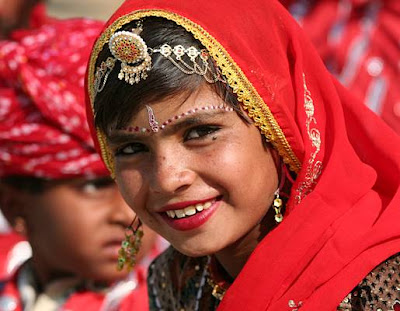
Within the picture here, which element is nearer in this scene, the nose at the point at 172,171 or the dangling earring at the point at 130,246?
the nose at the point at 172,171

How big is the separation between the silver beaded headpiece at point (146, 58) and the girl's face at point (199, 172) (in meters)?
0.07

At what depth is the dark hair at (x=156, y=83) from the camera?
3.18 m

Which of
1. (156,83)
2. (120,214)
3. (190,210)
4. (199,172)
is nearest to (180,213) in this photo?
(190,210)

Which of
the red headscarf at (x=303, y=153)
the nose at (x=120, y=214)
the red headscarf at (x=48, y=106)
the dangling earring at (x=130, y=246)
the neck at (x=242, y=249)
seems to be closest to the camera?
the red headscarf at (x=303, y=153)

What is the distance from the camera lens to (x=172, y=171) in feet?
10.3

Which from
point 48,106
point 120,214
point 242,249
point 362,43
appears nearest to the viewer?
point 242,249

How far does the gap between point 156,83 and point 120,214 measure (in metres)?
1.89

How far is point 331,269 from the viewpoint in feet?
10.3

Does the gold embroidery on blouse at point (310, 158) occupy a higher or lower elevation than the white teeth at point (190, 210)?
higher

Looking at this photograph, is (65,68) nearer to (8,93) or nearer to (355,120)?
(8,93)

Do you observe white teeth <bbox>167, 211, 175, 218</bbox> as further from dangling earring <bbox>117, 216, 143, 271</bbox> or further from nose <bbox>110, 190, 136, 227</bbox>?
nose <bbox>110, 190, 136, 227</bbox>

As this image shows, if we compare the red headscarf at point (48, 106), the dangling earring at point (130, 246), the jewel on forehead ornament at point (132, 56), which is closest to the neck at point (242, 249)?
the dangling earring at point (130, 246)

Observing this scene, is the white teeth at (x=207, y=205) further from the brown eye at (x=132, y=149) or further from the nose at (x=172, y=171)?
the brown eye at (x=132, y=149)

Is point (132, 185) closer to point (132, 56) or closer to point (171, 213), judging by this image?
point (171, 213)
